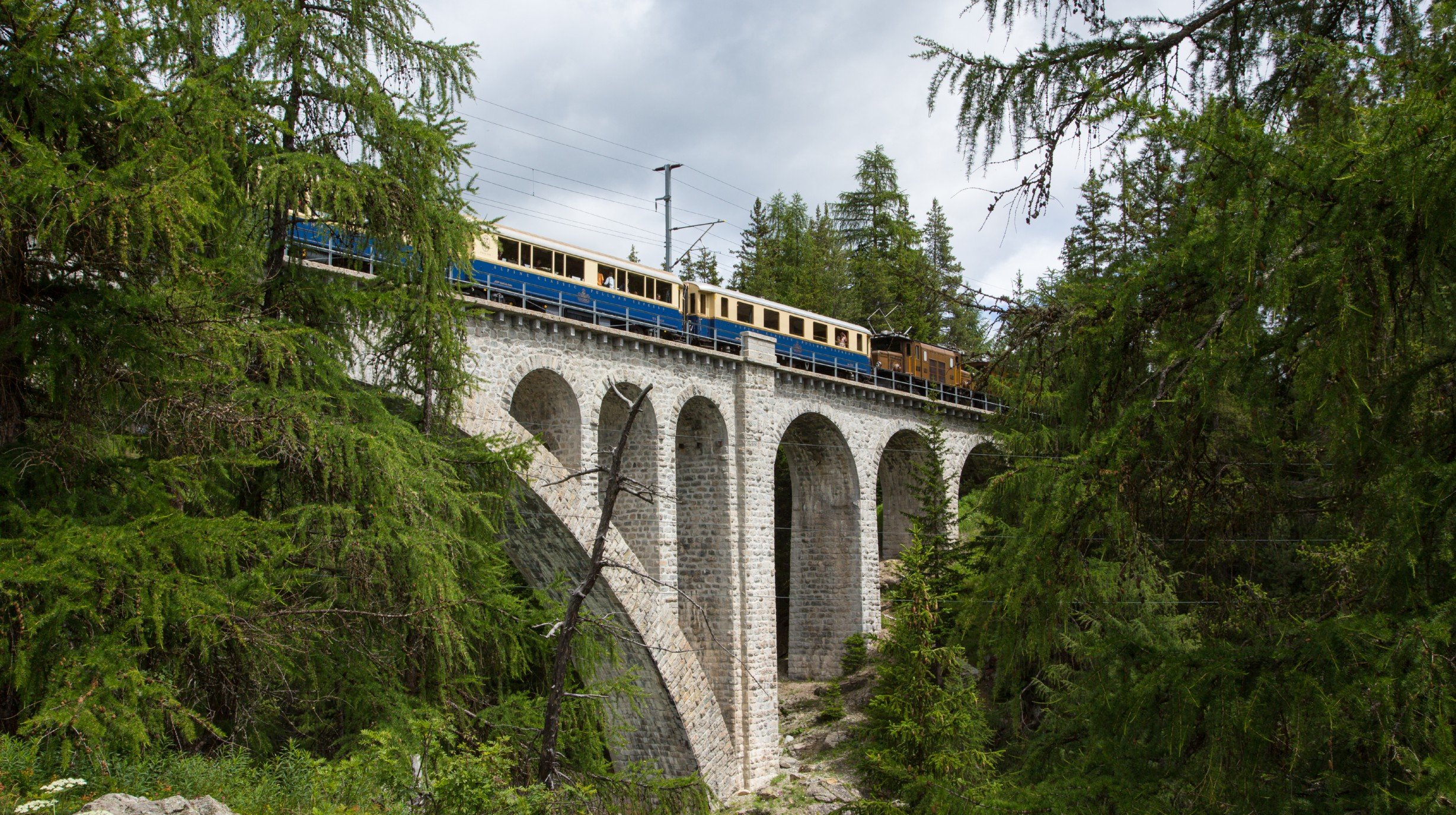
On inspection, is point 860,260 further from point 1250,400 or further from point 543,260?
point 1250,400

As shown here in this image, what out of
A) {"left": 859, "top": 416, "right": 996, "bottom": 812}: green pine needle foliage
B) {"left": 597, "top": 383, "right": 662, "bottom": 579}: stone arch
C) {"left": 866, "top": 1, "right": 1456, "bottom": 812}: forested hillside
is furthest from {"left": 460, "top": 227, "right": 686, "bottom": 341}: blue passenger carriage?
{"left": 866, "top": 1, "right": 1456, "bottom": 812}: forested hillside

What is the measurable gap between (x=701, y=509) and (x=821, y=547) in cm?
518

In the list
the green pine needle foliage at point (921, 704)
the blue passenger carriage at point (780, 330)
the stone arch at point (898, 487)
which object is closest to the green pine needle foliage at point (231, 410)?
the green pine needle foliage at point (921, 704)

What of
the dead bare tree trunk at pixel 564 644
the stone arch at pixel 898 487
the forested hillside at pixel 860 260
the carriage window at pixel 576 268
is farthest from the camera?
the forested hillside at pixel 860 260

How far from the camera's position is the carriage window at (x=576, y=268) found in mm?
20906

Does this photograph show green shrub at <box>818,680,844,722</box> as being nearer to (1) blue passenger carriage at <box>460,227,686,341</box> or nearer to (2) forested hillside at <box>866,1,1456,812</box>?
(1) blue passenger carriage at <box>460,227,686,341</box>

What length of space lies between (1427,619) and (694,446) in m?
18.8

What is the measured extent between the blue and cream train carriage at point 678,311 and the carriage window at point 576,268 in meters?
0.02

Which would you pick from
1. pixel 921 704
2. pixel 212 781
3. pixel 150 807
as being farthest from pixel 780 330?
pixel 150 807

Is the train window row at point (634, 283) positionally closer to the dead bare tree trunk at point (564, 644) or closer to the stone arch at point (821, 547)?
the stone arch at point (821, 547)

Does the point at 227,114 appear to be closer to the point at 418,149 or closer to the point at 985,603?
the point at 418,149

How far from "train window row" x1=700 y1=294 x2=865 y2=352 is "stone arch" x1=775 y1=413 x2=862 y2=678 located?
2.48 metres

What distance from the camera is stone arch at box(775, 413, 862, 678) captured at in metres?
25.8

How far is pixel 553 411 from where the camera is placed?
1916cm
